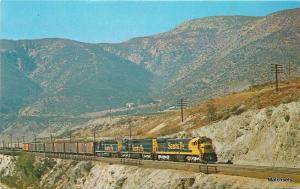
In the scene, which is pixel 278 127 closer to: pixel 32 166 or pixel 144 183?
pixel 144 183

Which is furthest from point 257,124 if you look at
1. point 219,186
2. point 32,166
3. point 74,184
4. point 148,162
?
point 32,166

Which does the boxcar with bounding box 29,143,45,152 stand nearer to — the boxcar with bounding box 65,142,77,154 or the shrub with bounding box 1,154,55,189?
the shrub with bounding box 1,154,55,189

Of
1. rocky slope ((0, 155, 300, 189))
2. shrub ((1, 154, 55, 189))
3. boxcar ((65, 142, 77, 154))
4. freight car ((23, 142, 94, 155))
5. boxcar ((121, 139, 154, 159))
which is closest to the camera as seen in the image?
rocky slope ((0, 155, 300, 189))

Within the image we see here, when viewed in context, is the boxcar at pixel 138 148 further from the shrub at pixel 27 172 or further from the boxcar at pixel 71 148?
the boxcar at pixel 71 148

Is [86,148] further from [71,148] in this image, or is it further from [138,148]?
[138,148]

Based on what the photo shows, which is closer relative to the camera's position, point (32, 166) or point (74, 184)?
point (74, 184)

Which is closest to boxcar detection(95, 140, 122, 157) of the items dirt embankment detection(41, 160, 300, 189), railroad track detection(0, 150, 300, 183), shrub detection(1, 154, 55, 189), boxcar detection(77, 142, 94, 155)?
boxcar detection(77, 142, 94, 155)

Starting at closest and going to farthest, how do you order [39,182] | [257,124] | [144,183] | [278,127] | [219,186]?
[219,186] < [144,183] < [278,127] < [257,124] < [39,182]

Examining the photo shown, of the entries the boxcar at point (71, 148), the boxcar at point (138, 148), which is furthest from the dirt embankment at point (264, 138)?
the boxcar at point (71, 148)

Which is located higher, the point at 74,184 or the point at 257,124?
the point at 257,124
